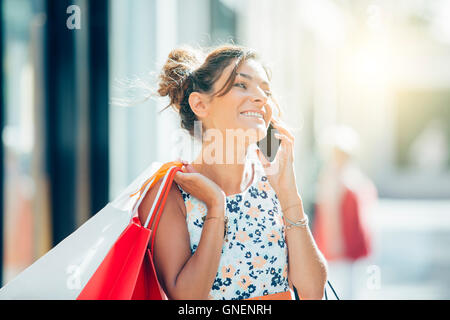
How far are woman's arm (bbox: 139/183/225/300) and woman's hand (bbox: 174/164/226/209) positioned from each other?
0.03 feet

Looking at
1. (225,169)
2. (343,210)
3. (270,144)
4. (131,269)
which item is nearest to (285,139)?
(270,144)

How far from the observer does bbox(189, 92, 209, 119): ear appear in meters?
1.38

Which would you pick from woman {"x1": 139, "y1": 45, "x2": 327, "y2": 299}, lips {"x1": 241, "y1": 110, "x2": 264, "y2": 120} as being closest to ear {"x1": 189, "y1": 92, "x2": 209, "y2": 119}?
woman {"x1": 139, "y1": 45, "x2": 327, "y2": 299}

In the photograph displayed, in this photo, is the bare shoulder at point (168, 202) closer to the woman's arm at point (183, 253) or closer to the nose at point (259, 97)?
the woman's arm at point (183, 253)

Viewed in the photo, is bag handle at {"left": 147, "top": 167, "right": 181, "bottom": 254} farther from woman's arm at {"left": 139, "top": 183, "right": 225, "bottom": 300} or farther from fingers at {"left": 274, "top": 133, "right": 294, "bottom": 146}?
fingers at {"left": 274, "top": 133, "right": 294, "bottom": 146}

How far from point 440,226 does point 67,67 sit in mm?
9580

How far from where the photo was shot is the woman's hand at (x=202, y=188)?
1.29m

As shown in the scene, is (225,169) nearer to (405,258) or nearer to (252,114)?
(252,114)

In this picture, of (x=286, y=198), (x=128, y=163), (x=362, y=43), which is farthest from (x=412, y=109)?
(x=286, y=198)

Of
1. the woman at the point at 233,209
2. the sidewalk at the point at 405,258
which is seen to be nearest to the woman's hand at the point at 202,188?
the woman at the point at 233,209

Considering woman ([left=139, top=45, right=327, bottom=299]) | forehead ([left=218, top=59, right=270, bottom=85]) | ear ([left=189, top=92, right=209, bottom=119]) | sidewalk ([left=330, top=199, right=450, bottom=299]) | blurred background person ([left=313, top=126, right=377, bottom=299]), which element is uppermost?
forehead ([left=218, top=59, right=270, bottom=85])

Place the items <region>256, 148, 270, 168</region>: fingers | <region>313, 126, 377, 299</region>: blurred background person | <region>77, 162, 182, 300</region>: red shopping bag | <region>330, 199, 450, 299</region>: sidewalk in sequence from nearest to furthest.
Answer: <region>77, 162, 182, 300</region>: red shopping bag → <region>256, 148, 270, 168</region>: fingers → <region>313, 126, 377, 299</region>: blurred background person → <region>330, 199, 450, 299</region>: sidewalk

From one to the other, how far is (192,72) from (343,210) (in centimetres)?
274

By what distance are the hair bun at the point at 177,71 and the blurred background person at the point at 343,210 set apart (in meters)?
2.51
